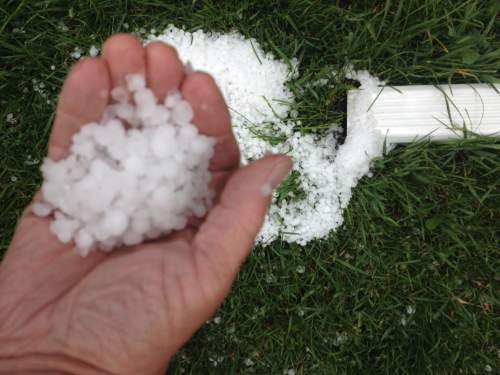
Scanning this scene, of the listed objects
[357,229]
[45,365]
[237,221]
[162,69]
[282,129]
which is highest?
[162,69]

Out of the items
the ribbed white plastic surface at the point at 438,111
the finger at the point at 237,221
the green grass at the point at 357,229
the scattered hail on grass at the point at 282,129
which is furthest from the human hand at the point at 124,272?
the ribbed white plastic surface at the point at 438,111

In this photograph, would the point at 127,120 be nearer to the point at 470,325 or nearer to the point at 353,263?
the point at 353,263

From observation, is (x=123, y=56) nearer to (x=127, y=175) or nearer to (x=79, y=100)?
(x=79, y=100)

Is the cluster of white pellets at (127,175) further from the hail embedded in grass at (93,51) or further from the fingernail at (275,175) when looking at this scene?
the hail embedded in grass at (93,51)

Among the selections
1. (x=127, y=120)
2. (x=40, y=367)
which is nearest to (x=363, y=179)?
(x=127, y=120)

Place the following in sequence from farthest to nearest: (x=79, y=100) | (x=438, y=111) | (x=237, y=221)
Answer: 1. (x=438, y=111)
2. (x=79, y=100)
3. (x=237, y=221)

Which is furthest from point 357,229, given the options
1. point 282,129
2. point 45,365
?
point 45,365

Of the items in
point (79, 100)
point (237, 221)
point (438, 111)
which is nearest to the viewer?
point (237, 221)

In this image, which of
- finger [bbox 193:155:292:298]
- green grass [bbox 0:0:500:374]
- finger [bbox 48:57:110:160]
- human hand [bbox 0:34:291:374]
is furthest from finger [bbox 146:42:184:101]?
green grass [bbox 0:0:500:374]
